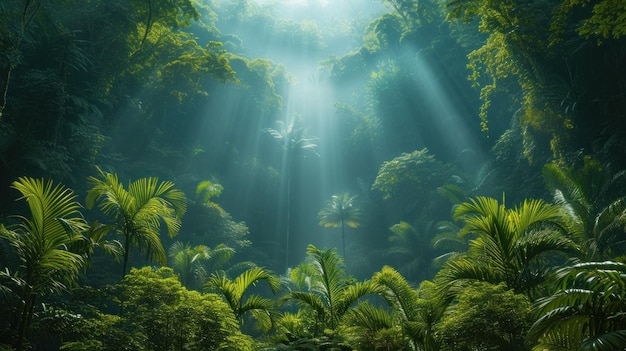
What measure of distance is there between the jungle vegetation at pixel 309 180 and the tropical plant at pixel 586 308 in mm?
20

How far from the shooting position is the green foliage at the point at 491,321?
17.7ft

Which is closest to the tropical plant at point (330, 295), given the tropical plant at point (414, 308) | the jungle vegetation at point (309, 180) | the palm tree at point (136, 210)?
the jungle vegetation at point (309, 180)

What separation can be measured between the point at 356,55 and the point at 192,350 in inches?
1489

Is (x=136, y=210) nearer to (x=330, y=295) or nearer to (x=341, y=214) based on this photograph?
(x=330, y=295)

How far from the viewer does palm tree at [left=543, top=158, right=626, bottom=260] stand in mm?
11719

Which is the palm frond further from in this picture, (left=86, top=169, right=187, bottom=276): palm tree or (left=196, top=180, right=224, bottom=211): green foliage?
(left=196, top=180, right=224, bottom=211): green foliage

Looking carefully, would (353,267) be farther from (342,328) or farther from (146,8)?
(342,328)

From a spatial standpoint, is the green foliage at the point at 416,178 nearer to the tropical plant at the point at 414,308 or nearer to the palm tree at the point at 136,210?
the tropical plant at the point at 414,308

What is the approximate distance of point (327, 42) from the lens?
58562 mm

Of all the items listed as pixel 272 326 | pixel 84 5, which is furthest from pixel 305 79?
pixel 272 326

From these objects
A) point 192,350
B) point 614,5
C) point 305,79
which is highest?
point 305,79

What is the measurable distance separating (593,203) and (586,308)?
10.3 meters

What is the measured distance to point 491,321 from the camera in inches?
213

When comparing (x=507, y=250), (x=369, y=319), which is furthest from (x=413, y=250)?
(x=507, y=250)
